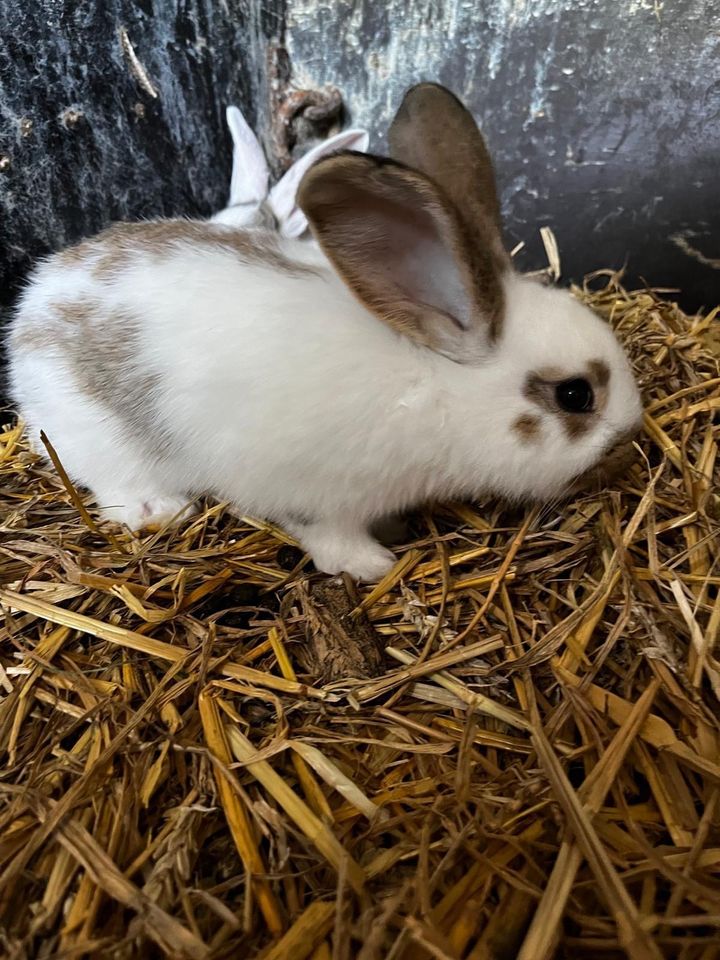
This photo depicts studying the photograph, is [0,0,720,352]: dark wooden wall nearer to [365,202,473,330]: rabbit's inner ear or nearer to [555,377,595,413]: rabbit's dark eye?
[555,377,595,413]: rabbit's dark eye

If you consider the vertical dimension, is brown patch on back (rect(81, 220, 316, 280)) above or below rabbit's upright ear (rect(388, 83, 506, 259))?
below

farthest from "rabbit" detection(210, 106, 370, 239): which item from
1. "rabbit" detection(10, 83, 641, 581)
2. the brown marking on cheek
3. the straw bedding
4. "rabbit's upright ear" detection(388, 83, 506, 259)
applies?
the brown marking on cheek

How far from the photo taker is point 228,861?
1.41m

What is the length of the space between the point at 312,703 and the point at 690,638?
96cm

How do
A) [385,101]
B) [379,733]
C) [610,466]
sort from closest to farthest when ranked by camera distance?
[379,733], [610,466], [385,101]

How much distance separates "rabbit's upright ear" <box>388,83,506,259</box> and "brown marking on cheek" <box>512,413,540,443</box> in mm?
444

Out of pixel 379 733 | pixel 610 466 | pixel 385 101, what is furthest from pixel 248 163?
pixel 379 733

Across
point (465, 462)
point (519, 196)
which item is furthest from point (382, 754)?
point (519, 196)

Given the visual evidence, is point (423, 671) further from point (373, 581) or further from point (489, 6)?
point (489, 6)

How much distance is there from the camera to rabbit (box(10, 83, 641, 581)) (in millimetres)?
1707

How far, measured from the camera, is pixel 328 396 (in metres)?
1.72

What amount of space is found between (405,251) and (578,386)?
23.0 inches

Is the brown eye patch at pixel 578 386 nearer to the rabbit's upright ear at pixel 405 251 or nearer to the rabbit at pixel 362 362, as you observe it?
the rabbit at pixel 362 362

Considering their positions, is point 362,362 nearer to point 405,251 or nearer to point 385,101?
point 405,251
